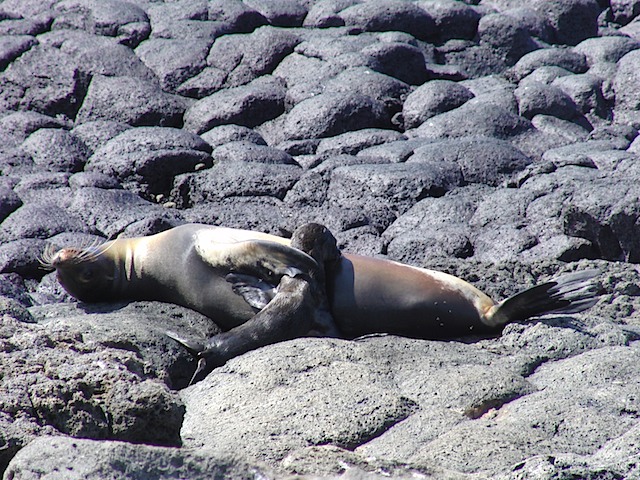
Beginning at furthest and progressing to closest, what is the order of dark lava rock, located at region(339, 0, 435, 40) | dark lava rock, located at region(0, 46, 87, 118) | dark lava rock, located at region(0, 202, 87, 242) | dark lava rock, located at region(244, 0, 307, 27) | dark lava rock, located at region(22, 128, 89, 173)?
dark lava rock, located at region(244, 0, 307, 27)
dark lava rock, located at region(339, 0, 435, 40)
dark lava rock, located at region(0, 46, 87, 118)
dark lava rock, located at region(22, 128, 89, 173)
dark lava rock, located at region(0, 202, 87, 242)

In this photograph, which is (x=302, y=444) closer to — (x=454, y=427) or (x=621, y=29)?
(x=454, y=427)

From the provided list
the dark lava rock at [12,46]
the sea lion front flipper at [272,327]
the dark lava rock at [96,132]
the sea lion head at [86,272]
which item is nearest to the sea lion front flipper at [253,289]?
the sea lion front flipper at [272,327]

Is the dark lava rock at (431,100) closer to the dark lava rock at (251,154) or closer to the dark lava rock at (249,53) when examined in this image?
the dark lava rock at (251,154)

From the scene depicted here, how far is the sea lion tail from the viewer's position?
5590mm

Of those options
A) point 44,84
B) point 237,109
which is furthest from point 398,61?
point 44,84

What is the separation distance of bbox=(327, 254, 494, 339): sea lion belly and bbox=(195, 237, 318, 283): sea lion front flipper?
0.32 metres

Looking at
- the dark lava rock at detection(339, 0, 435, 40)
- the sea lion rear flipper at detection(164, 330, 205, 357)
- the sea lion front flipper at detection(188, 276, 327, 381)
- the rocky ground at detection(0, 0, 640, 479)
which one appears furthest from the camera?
the dark lava rock at detection(339, 0, 435, 40)

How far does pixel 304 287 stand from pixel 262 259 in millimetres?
359

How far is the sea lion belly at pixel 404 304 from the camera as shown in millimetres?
5809

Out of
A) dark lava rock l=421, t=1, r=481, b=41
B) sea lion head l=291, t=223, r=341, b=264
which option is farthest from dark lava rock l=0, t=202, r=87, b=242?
dark lava rock l=421, t=1, r=481, b=41

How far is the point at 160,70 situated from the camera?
1240 centimetres

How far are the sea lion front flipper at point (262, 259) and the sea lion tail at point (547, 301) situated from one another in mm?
1151

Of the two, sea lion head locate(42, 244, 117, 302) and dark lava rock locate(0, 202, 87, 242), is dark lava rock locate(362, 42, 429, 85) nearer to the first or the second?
dark lava rock locate(0, 202, 87, 242)

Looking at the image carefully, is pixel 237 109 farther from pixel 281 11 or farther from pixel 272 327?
pixel 272 327
